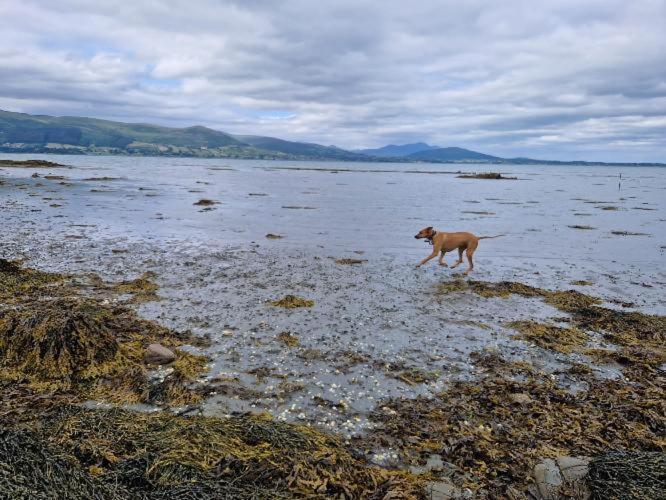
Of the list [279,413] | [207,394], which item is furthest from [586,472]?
[207,394]

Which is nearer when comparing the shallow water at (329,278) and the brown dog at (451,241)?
the shallow water at (329,278)

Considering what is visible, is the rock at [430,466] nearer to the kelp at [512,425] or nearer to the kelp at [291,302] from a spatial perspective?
Result: the kelp at [512,425]

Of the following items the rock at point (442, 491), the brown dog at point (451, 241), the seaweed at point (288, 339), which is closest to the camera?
the rock at point (442, 491)

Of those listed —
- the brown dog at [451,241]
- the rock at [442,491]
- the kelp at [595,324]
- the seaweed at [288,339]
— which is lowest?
the rock at [442,491]

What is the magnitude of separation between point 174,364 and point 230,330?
216 cm

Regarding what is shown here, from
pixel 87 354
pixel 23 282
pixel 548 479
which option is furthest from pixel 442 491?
pixel 23 282

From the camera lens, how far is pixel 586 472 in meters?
5.92

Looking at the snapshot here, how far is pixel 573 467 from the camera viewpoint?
6.08 m

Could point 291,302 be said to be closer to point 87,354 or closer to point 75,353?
point 87,354

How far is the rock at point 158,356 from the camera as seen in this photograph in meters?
9.03

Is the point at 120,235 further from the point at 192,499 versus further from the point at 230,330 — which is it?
the point at 192,499

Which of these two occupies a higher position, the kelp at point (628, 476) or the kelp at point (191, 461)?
the kelp at point (628, 476)

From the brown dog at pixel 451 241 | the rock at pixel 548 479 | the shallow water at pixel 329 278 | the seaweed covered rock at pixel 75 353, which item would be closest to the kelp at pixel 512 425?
the rock at pixel 548 479

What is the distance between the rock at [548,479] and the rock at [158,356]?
Result: 23.0 feet
